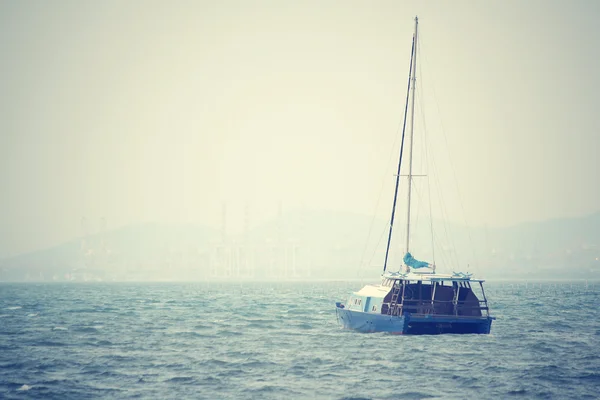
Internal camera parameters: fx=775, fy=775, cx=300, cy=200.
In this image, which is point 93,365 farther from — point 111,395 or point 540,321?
point 540,321

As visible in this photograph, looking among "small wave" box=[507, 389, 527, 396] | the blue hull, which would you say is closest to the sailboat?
the blue hull

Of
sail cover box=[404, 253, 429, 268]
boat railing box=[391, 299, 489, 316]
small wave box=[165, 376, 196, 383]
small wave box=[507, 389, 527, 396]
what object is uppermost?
sail cover box=[404, 253, 429, 268]

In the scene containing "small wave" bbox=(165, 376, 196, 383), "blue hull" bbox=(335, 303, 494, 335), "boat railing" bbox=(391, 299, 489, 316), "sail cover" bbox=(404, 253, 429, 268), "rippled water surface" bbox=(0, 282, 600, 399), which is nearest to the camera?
"rippled water surface" bbox=(0, 282, 600, 399)

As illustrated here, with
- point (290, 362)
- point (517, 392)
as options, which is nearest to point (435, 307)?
point (290, 362)

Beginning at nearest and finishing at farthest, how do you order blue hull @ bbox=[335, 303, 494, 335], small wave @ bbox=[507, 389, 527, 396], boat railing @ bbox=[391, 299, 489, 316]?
small wave @ bbox=[507, 389, 527, 396], blue hull @ bbox=[335, 303, 494, 335], boat railing @ bbox=[391, 299, 489, 316]

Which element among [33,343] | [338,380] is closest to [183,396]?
[338,380]

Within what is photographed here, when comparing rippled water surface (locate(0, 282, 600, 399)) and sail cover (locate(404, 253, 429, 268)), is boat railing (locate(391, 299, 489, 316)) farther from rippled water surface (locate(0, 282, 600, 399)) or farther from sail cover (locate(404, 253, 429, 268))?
sail cover (locate(404, 253, 429, 268))

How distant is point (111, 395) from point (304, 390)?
855cm

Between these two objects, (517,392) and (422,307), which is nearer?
(517,392)

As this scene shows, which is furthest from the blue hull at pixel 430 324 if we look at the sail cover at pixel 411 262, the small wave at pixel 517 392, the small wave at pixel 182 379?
the small wave at pixel 182 379

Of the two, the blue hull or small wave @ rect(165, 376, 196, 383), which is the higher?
the blue hull

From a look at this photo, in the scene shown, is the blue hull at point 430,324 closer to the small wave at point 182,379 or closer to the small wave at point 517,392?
the small wave at point 517,392

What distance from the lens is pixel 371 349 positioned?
47656 millimetres

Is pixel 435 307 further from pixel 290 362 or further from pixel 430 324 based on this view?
pixel 290 362
